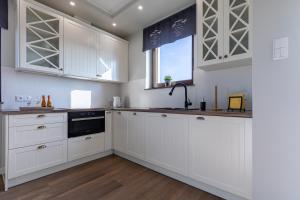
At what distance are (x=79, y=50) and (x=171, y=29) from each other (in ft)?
5.33

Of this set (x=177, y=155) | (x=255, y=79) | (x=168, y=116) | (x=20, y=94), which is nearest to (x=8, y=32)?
(x=20, y=94)

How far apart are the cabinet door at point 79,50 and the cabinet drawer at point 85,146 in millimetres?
1080

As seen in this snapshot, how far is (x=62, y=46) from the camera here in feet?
7.86

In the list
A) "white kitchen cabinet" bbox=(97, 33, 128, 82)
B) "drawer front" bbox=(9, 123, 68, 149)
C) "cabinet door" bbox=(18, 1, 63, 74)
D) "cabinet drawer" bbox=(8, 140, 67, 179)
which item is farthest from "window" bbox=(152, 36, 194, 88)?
"cabinet drawer" bbox=(8, 140, 67, 179)

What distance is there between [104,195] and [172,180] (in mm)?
829

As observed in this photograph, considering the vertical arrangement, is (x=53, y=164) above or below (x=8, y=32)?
below

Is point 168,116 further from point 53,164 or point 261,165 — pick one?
point 53,164

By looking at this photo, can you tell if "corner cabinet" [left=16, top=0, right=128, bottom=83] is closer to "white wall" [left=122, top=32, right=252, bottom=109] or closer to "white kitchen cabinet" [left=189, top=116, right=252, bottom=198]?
"white wall" [left=122, top=32, right=252, bottom=109]

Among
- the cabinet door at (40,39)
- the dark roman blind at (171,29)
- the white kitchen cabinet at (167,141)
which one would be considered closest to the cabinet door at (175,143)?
the white kitchen cabinet at (167,141)

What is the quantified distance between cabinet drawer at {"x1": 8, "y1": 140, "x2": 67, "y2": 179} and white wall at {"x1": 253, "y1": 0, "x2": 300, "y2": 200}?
2267 millimetres

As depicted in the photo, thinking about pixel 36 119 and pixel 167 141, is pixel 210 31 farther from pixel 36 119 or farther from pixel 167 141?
pixel 36 119

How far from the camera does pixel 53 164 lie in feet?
6.73

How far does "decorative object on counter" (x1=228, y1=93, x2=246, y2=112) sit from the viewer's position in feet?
5.37

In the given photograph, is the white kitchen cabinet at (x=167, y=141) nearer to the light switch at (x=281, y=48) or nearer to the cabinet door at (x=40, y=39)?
the light switch at (x=281, y=48)
